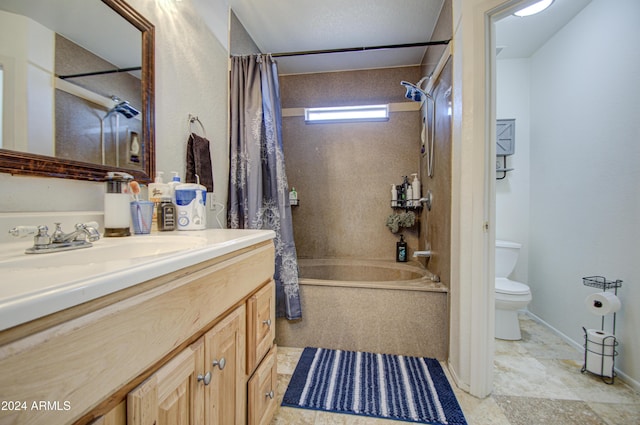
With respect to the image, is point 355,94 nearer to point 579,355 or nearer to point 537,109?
point 537,109

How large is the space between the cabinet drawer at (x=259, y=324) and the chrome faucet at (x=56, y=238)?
0.51m

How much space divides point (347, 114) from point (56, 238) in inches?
99.4

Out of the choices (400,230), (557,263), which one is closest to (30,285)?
(400,230)

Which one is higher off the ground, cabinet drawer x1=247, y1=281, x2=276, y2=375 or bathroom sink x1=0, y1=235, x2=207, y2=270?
bathroom sink x1=0, y1=235, x2=207, y2=270

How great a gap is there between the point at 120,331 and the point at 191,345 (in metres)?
0.24

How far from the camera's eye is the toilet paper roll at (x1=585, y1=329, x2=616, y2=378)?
4.91ft

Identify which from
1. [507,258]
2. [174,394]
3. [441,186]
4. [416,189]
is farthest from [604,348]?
[174,394]

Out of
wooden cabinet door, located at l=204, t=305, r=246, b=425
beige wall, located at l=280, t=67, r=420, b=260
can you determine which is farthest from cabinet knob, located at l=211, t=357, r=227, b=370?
beige wall, located at l=280, t=67, r=420, b=260

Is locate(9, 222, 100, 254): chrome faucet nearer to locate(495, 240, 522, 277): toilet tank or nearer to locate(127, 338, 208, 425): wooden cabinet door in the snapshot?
locate(127, 338, 208, 425): wooden cabinet door

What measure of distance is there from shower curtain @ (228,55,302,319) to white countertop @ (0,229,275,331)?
89 centimetres

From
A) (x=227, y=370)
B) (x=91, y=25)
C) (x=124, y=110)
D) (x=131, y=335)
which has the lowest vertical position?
(x=227, y=370)

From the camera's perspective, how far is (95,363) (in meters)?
0.38

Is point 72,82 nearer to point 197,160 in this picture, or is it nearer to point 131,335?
point 197,160

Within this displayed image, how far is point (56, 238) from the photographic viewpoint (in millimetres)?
704
